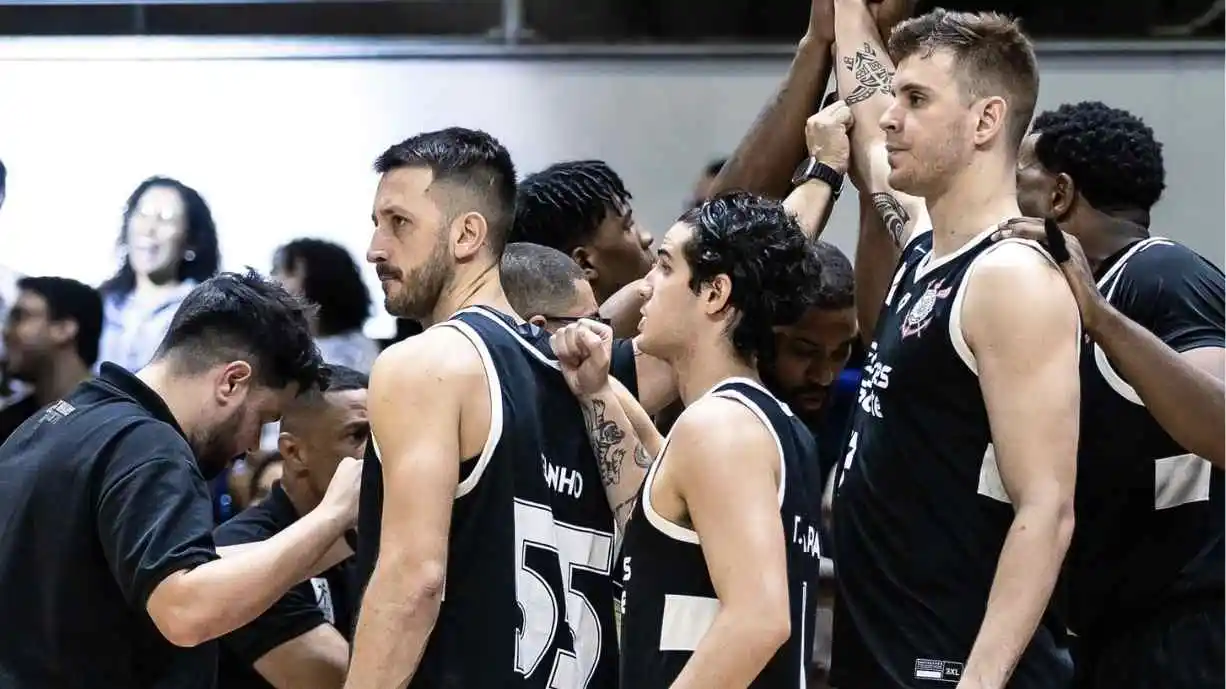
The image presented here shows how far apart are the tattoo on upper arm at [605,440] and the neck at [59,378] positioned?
3.00 metres

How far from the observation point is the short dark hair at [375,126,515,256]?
3266 mm

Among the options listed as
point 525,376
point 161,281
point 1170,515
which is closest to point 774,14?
point 161,281

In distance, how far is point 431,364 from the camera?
295 cm

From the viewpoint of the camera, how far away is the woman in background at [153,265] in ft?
18.9

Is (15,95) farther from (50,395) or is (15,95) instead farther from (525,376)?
(525,376)

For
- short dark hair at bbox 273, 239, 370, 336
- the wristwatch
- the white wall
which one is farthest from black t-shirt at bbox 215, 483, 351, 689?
the white wall

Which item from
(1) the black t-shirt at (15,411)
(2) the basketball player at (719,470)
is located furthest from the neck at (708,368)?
(1) the black t-shirt at (15,411)

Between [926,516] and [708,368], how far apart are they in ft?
1.44

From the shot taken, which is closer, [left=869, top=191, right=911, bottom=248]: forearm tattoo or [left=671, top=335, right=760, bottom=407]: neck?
[left=671, top=335, right=760, bottom=407]: neck

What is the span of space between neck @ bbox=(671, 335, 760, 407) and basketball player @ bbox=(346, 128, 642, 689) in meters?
0.24

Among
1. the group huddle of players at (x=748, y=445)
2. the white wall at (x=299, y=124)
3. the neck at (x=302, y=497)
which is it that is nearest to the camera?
the group huddle of players at (x=748, y=445)

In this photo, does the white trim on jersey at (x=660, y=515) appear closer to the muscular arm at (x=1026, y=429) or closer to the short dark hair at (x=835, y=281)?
the muscular arm at (x=1026, y=429)

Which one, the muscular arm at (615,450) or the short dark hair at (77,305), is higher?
the muscular arm at (615,450)

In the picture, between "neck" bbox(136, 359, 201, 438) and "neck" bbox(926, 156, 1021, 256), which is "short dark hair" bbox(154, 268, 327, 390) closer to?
"neck" bbox(136, 359, 201, 438)
